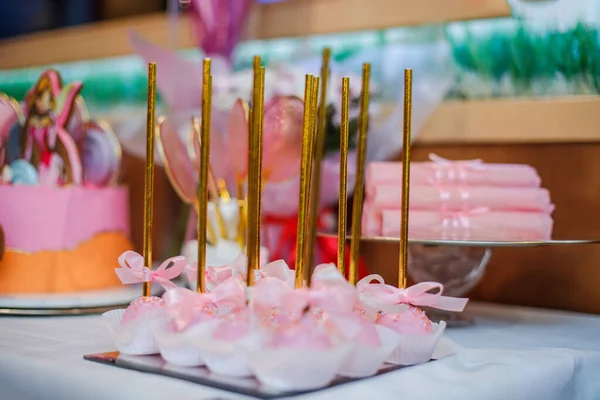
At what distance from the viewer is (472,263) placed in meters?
0.98

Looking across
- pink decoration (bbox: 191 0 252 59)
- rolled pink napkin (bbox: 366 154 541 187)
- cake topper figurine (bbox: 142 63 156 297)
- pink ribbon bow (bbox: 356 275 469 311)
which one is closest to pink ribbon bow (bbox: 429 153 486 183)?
rolled pink napkin (bbox: 366 154 541 187)

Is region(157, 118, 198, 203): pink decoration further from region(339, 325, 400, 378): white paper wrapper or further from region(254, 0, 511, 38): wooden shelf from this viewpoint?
region(339, 325, 400, 378): white paper wrapper

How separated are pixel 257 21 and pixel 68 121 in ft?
1.69

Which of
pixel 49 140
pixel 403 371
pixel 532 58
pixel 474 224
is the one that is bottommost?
pixel 403 371

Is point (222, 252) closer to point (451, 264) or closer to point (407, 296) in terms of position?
point (451, 264)

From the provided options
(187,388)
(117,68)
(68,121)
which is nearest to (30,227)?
(68,121)

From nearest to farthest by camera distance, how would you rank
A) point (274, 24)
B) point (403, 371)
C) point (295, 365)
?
1. point (295, 365)
2. point (403, 371)
3. point (274, 24)

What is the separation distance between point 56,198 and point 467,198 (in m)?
0.50

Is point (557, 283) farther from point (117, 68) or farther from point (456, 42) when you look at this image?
point (117, 68)

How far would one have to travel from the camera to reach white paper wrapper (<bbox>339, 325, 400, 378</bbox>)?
23.4 inches

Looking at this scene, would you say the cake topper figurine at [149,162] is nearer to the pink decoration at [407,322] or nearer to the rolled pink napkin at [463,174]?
the pink decoration at [407,322]

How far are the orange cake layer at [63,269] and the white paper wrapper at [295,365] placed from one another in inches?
21.5

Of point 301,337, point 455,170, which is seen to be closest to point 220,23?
point 455,170

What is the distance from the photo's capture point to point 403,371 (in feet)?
2.12
